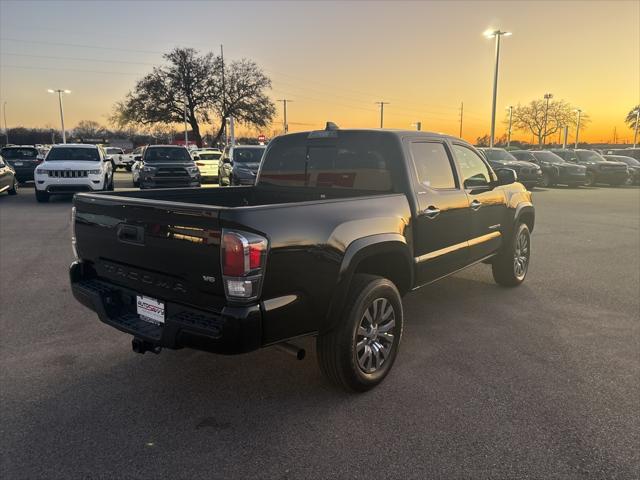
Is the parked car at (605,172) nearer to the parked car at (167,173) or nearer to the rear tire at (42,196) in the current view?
the parked car at (167,173)

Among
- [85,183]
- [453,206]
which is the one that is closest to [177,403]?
[453,206]

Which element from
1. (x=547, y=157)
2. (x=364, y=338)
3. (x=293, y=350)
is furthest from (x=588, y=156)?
(x=293, y=350)

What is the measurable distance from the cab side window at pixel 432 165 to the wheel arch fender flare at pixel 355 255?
0.73 meters

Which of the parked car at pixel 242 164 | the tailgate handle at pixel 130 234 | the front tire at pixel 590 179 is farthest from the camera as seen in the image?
the front tire at pixel 590 179

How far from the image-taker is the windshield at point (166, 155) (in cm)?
1722

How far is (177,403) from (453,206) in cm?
290

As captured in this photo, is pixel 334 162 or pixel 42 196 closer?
pixel 334 162

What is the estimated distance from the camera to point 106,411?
10.5 feet

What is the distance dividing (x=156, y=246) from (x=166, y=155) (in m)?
15.5

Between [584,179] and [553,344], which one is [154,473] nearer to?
[553,344]

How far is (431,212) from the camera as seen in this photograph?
163 inches

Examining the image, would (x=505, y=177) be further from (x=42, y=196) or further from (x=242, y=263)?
(x=42, y=196)

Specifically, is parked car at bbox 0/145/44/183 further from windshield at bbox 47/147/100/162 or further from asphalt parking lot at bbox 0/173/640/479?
asphalt parking lot at bbox 0/173/640/479

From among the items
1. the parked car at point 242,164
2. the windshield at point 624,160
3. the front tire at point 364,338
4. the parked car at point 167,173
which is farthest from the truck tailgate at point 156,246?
the windshield at point 624,160
